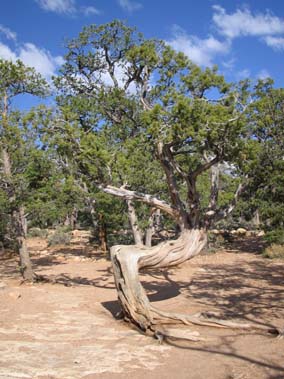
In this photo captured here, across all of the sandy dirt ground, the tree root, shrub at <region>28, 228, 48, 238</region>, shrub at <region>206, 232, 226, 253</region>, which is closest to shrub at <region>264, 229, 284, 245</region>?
shrub at <region>206, 232, 226, 253</region>

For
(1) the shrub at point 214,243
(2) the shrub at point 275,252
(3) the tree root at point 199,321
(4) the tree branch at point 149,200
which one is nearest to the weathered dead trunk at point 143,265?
(3) the tree root at point 199,321

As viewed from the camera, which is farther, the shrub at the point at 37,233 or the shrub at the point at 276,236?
the shrub at the point at 37,233

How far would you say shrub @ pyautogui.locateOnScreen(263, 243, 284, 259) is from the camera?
680 inches

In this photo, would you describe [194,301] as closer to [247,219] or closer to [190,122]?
[190,122]

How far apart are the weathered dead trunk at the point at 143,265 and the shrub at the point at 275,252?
33.5 ft

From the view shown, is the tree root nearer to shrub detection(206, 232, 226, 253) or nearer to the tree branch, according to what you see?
the tree branch

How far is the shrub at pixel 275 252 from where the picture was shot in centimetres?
1727

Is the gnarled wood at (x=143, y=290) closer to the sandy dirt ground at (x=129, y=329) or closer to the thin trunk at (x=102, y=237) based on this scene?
the sandy dirt ground at (x=129, y=329)

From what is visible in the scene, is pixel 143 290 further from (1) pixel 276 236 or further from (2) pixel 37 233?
(2) pixel 37 233

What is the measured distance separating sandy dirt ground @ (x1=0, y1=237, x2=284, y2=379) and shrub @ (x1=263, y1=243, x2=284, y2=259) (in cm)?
233

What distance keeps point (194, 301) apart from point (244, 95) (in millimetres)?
5041

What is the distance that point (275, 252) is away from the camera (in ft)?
57.4

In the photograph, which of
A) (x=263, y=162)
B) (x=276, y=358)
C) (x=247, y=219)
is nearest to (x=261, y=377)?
(x=276, y=358)

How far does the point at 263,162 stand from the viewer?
9031mm
